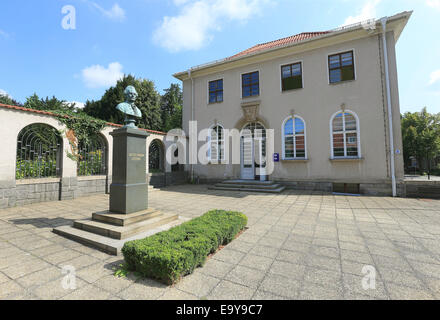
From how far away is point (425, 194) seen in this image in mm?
8195

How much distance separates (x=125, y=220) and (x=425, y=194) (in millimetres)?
11236

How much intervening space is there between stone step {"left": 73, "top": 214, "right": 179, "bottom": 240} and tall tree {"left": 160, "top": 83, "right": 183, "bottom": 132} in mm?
22397

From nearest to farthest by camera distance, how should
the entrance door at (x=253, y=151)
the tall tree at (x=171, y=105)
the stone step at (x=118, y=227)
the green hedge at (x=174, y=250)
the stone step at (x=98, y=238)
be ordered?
the green hedge at (x=174, y=250) → the stone step at (x=98, y=238) → the stone step at (x=118, y=227) → the entrance door at (x=253, y=151) → the tall tree at (x=171, y=105)

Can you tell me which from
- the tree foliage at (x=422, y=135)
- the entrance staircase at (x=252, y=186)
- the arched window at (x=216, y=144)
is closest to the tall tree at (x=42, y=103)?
the arched window at (x=216, y=144)

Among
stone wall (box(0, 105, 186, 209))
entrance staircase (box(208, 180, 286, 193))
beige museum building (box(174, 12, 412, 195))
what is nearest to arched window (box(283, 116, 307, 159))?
beige museum building (box(174, 12, 412, 195))

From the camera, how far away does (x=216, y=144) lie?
1296 cm

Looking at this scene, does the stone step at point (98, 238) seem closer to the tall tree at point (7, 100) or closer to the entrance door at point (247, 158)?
the entrance door at point (247, 158)

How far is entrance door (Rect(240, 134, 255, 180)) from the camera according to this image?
11.9m

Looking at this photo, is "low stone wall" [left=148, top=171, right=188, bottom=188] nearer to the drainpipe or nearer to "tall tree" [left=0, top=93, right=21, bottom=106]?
the drainpipe

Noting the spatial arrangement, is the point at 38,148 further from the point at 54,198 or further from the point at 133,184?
the point at 133,184

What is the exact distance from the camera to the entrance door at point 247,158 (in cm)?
1192

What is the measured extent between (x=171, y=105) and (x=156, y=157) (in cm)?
2097

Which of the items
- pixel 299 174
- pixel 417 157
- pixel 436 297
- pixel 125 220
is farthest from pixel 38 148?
pixel 417 157

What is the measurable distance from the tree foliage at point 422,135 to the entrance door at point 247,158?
812 inches
